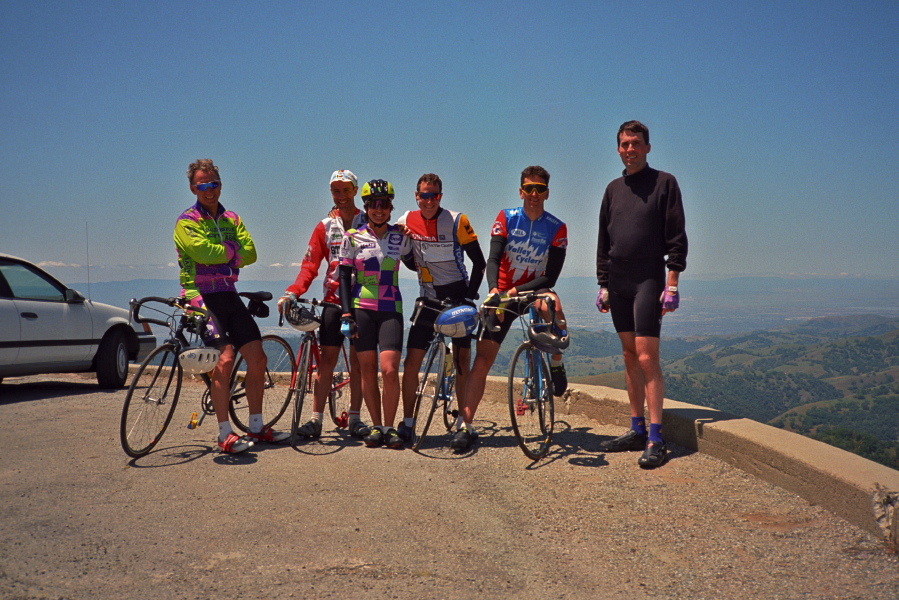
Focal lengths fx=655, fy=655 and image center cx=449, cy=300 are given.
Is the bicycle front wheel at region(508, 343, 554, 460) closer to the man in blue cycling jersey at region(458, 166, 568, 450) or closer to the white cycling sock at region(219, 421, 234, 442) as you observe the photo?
the man in blue cycling jersey at region(458, 166, 568, 450)

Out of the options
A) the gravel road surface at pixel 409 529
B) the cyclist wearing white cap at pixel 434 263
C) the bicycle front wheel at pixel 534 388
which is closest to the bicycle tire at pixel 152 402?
the gravel road surface at pixel 409 529

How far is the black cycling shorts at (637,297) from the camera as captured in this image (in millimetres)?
4938

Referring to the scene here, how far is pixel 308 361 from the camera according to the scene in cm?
562

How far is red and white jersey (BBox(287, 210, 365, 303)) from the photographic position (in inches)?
219

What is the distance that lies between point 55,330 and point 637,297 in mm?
7376

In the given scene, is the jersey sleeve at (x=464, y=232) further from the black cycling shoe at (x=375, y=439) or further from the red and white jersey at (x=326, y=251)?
the black cycling shoe at (x=375, y=439)

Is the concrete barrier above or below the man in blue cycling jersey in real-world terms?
below

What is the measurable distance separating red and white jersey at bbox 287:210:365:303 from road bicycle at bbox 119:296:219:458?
0.89 m

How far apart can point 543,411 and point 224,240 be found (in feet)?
9.49

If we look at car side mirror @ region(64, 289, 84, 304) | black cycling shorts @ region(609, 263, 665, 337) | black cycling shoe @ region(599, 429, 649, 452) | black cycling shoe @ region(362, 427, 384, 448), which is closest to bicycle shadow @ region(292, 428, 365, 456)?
black cycling shoe @ region(362, 427, 384, 448)

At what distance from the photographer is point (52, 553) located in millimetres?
3213

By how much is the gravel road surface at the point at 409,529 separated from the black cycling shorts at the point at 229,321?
3.04ft

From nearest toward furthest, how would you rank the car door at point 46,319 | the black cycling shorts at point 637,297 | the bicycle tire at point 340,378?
the black cycling shorts at point 637,297, the bicycle tire at point 340,378, the car door at point 46,319

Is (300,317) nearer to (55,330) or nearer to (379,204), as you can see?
(379,204)
